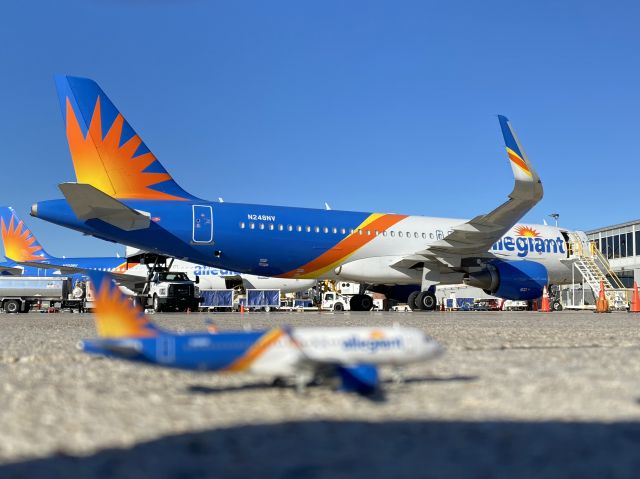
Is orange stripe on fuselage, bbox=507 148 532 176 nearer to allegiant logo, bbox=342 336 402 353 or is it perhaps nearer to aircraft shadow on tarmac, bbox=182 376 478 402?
aircraft shadow on tarmac, bbox=182 376 478 402

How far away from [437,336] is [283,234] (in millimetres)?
12149

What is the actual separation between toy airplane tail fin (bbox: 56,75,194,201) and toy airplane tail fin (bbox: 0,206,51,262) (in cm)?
2757

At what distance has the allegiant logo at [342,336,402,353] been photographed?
3.45 m

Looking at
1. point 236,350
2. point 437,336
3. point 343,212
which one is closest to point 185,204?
point 343,212

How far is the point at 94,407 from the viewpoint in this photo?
10.5ft

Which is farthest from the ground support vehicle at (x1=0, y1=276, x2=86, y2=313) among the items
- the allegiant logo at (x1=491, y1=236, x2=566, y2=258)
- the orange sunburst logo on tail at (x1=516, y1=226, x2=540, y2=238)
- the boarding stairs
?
the boarding stairs

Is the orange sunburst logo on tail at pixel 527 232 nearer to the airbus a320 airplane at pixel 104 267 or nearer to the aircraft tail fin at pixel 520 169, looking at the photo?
the aircraft tail fin at pixel 520 169

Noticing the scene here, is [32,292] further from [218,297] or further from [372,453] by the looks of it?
[372,453]

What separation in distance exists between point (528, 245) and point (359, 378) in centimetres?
2230

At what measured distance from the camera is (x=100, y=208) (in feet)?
55.2

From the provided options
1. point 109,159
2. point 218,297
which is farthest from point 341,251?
point 218,297

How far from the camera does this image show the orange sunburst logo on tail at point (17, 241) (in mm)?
42156

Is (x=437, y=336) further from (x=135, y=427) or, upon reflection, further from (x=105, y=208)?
(x=105, y=208)

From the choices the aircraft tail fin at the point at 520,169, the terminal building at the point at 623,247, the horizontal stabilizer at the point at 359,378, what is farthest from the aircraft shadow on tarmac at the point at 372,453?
the terminal building at the point at 623,247
